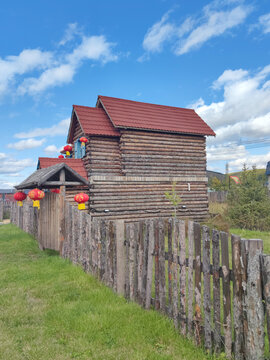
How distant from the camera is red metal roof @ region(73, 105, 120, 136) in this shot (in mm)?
15883

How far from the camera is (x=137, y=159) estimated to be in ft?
54.8

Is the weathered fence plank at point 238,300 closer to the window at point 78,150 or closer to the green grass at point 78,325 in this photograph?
the green grass at point 78,325

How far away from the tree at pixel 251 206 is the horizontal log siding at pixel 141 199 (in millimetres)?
2345

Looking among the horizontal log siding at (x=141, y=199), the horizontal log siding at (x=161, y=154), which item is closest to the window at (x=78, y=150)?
the horizontal log siding at (x=141, y=199)

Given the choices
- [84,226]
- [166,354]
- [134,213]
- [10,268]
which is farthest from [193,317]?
[134,213]

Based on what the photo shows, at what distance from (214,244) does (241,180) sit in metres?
15.0

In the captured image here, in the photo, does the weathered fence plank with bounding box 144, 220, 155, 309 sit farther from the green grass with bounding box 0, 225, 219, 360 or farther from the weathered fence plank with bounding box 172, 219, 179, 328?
the weathered fence plank with bounding box 172, 219, 179, 328

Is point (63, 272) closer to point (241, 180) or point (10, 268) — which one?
point (10, 268)

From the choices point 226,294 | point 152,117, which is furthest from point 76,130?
point 226,294

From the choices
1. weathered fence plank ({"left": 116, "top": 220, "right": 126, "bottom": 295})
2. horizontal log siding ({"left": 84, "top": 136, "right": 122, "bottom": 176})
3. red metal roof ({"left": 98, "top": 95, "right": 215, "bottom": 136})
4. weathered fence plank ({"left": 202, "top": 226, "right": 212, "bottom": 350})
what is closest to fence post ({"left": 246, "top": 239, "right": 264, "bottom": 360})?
weathered fence plank ({"left": 202, "top": 226, "right": 212, "bottom": 350})

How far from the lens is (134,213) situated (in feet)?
54.8

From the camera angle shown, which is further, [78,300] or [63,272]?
[63,272]

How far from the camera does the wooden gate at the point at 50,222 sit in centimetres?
887

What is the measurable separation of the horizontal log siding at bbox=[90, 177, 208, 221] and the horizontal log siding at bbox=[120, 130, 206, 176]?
657 mm
